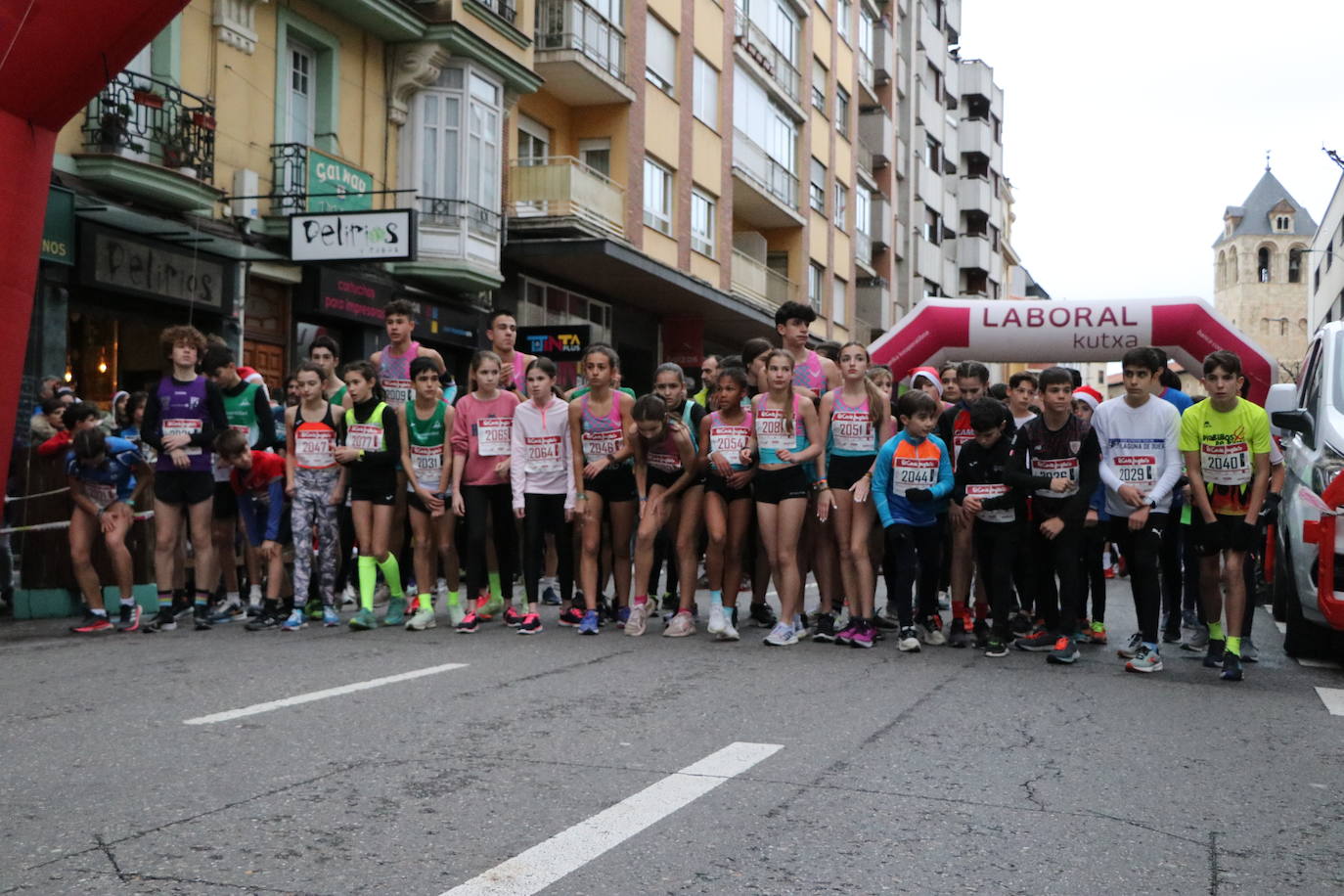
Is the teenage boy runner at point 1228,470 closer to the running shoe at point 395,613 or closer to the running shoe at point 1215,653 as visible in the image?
the running shoe at point 1215,653

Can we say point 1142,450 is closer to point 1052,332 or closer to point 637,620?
point 637,620

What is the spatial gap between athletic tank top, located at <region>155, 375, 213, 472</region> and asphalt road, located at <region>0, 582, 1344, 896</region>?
1.96 meters

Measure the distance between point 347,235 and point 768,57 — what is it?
851 inches

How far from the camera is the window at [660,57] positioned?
2945 cm

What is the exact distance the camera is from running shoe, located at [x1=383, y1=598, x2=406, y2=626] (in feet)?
33.0

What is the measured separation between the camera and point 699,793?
4.78 meters

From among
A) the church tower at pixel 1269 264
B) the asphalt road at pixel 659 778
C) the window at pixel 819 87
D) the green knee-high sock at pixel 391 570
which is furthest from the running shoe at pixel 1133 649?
the church tower at pixel 1269 264

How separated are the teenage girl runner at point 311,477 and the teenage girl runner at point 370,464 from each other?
0.52ft

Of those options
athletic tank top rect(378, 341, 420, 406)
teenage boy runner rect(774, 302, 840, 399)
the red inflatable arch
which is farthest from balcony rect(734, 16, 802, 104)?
the red inflatable arch

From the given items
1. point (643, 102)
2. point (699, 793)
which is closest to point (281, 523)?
point (699, 793)

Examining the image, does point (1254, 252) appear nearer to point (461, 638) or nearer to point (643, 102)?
point (643, 102)

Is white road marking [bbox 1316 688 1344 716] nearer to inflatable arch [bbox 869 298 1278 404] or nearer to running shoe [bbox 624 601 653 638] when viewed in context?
running shoe [bbox 624 601 653 638]

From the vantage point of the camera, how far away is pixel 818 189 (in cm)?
4259

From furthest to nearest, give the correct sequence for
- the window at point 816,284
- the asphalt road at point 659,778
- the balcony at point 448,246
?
the window at point 816,284, the balcony at point 448,246, the asphalt road at point 659,778
